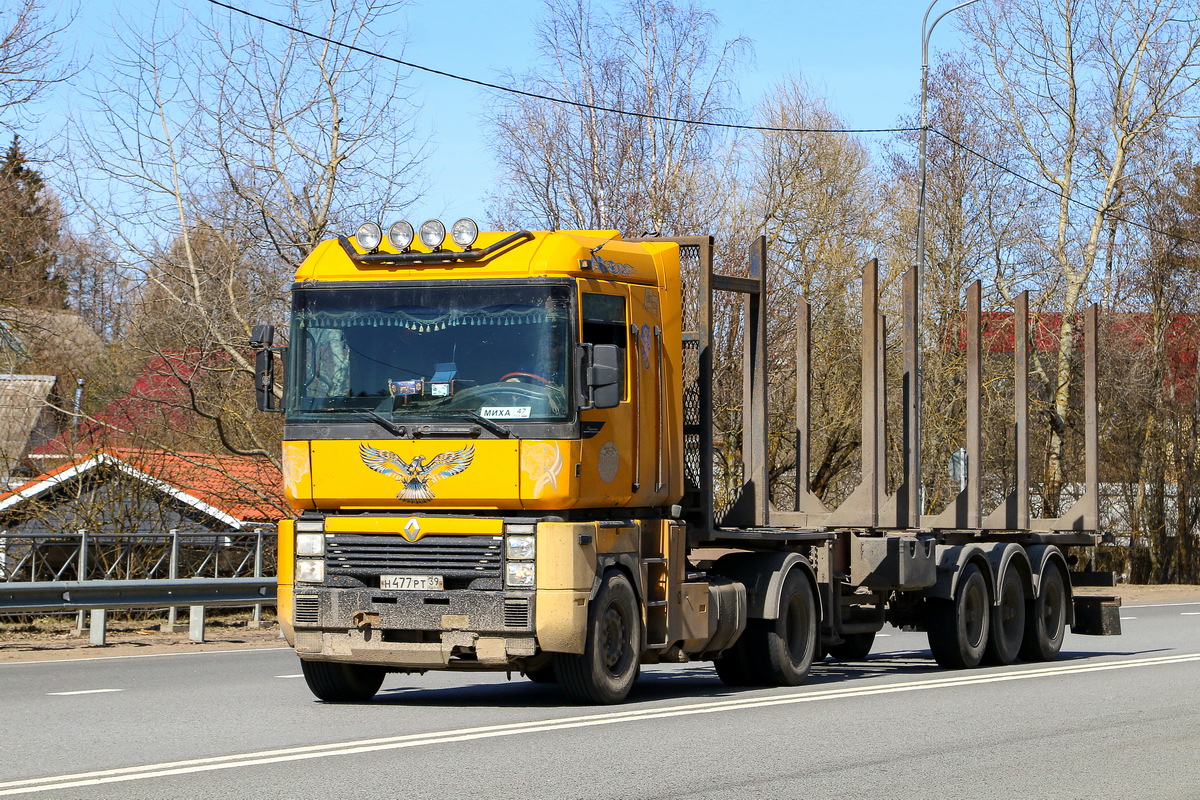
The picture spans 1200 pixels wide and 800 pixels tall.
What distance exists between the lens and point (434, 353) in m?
10.8

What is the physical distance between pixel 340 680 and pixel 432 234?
3.29m

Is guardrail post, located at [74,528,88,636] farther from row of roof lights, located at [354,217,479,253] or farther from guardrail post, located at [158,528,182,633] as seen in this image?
row of roof lights, located at [354,217,479,253]

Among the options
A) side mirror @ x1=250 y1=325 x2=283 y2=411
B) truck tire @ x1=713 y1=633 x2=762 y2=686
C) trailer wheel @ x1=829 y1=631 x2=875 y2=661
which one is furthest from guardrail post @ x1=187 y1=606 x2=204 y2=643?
side mirror @ x1=250 y1=325 x2=283 y2=411

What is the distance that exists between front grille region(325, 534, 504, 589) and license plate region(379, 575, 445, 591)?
3 centimetres

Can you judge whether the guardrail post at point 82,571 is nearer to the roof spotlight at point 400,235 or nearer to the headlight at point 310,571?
the headlight at point 310,571

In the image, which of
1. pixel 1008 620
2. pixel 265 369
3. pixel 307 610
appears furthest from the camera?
pixel 1008 620

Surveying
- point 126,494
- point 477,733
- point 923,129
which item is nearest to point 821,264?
point 923,129

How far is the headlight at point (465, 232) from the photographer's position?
1101 cm

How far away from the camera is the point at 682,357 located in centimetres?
1224

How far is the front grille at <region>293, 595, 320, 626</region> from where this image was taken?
430 inches

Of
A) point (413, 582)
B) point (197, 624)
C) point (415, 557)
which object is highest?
point (415, 557)

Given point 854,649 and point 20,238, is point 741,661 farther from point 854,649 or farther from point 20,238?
point 20,238

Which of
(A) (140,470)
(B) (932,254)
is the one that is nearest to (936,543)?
(A) (140,470)

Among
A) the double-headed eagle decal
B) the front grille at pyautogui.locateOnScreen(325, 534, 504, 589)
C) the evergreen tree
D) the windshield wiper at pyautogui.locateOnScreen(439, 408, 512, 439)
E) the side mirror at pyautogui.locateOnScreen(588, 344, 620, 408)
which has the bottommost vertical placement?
the front grille at pyautogui.locateOnScreen(325, 534, 504, 589)
